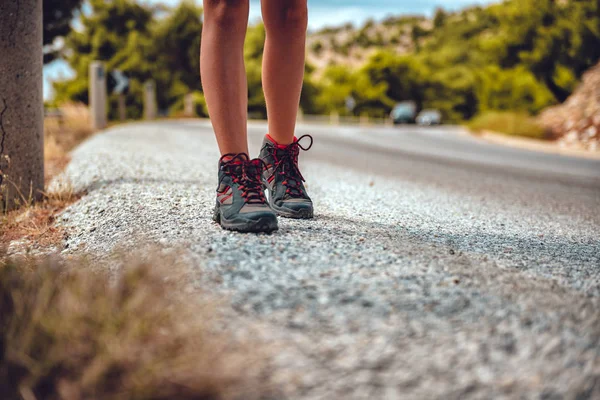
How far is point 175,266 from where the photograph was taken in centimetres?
154

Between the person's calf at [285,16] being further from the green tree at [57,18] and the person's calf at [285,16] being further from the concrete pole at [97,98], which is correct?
the green tree at [57,18]

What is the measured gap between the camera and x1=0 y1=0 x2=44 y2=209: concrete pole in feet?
9.75

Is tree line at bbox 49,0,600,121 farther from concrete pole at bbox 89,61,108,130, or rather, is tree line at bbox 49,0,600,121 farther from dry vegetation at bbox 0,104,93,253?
dry vegetation at bbox 0,104,93,253

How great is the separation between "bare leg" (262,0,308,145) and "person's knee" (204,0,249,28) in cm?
21

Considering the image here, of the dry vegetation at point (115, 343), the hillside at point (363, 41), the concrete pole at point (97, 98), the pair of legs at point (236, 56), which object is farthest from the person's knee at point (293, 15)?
the hillside at point (363, 41)

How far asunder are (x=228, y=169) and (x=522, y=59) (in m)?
16.5

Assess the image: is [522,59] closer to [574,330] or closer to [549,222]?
[549,222]

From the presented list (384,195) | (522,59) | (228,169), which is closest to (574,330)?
(228,169)

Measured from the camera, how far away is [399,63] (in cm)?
5803

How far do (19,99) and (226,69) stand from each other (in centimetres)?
158

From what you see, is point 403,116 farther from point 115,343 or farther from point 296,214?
point 115,343

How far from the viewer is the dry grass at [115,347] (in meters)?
1.00

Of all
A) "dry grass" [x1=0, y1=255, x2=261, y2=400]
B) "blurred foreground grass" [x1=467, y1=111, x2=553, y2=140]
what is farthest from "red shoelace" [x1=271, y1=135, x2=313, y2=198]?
"blurred foreground grass" [x1=467, y1=111, x2=553, y2=140]

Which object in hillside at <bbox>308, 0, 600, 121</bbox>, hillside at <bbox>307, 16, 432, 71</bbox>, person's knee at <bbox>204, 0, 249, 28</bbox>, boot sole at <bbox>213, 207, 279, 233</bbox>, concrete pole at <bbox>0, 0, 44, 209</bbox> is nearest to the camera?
boot sole at <bbox>213, 207, 279, 233</bbox>
